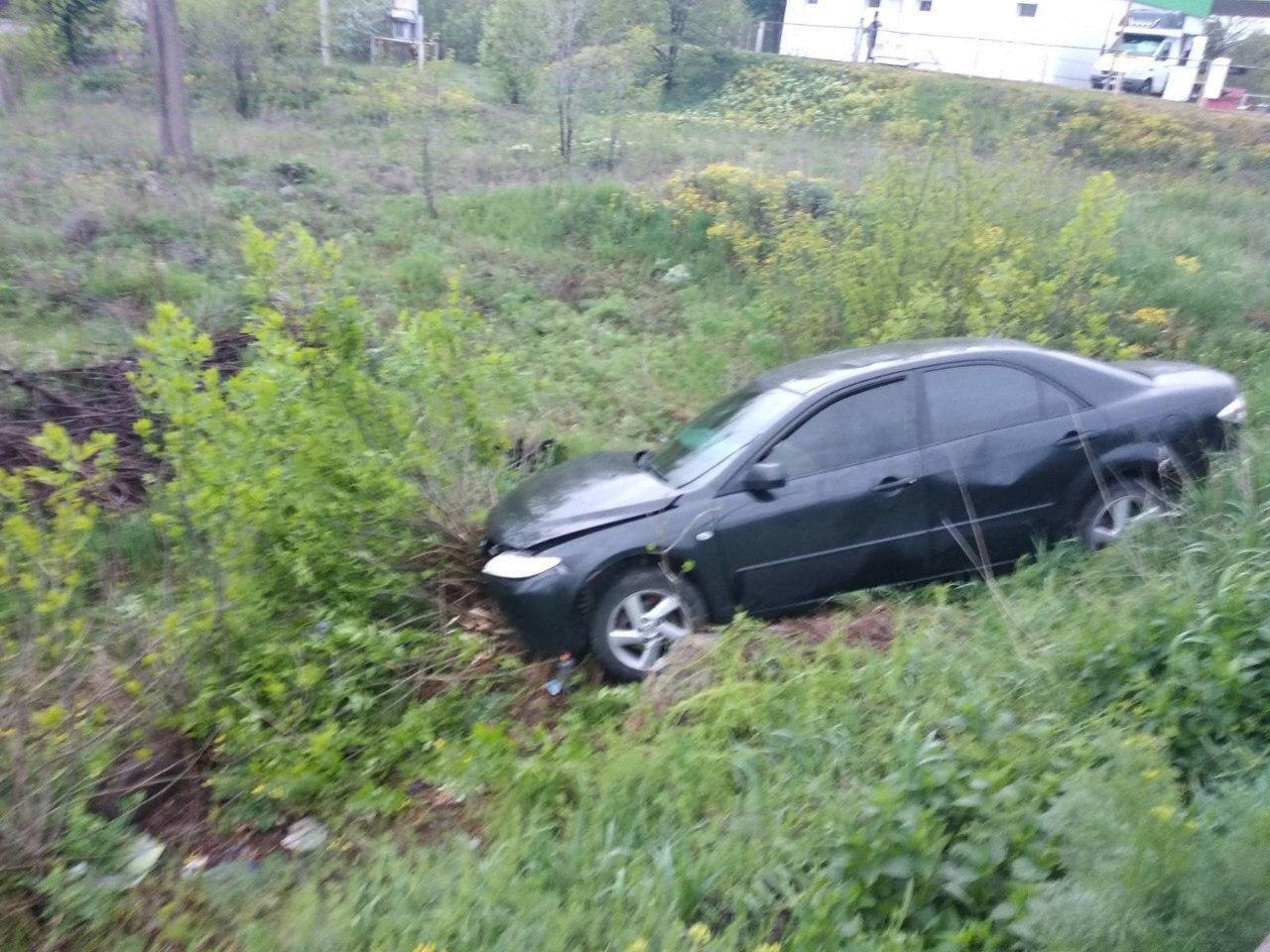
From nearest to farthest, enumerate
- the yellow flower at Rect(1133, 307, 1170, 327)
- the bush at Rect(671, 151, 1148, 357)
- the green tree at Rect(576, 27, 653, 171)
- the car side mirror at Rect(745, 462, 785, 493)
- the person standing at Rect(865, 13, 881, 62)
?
1. the car side mirror at Rect(745, 462, 785, 493)
2. the bush at Rect(671, 151, 1148, 357)
3. the yellow flower at Rect(1133, 307, 1170, 327)
4. the green tree at Rect(576, 27, 653, 171)
5. the person standing at Rect(865, 13, 881, 62)

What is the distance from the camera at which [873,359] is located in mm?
6035

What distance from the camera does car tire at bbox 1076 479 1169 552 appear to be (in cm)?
586

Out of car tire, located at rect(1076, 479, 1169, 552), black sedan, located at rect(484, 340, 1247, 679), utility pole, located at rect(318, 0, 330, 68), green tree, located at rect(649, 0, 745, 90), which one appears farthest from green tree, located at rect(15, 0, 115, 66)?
car tire, located at rect(1076, 479, 1169, 552)

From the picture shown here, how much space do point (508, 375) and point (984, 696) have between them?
360cm

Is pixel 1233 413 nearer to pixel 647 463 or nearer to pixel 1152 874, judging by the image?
pixel 647 463

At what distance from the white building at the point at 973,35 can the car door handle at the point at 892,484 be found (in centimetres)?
3169

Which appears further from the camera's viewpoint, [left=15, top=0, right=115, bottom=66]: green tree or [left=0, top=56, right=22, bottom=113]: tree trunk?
[left=15, top=0, right=115, bottom=66]: green tree

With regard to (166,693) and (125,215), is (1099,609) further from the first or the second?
(125,215)

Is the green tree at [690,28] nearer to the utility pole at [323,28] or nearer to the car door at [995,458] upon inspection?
the utility pole at [323,28]

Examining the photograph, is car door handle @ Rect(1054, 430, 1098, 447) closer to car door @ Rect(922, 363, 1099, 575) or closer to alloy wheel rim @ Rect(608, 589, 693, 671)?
car door @ Rect(922, 363, 1099, 575)

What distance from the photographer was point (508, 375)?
6516 mm

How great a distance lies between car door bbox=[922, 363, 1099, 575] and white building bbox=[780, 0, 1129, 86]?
31.1 m

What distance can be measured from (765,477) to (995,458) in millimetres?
1396

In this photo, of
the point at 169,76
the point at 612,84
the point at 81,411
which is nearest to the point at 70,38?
the point at 169,76
